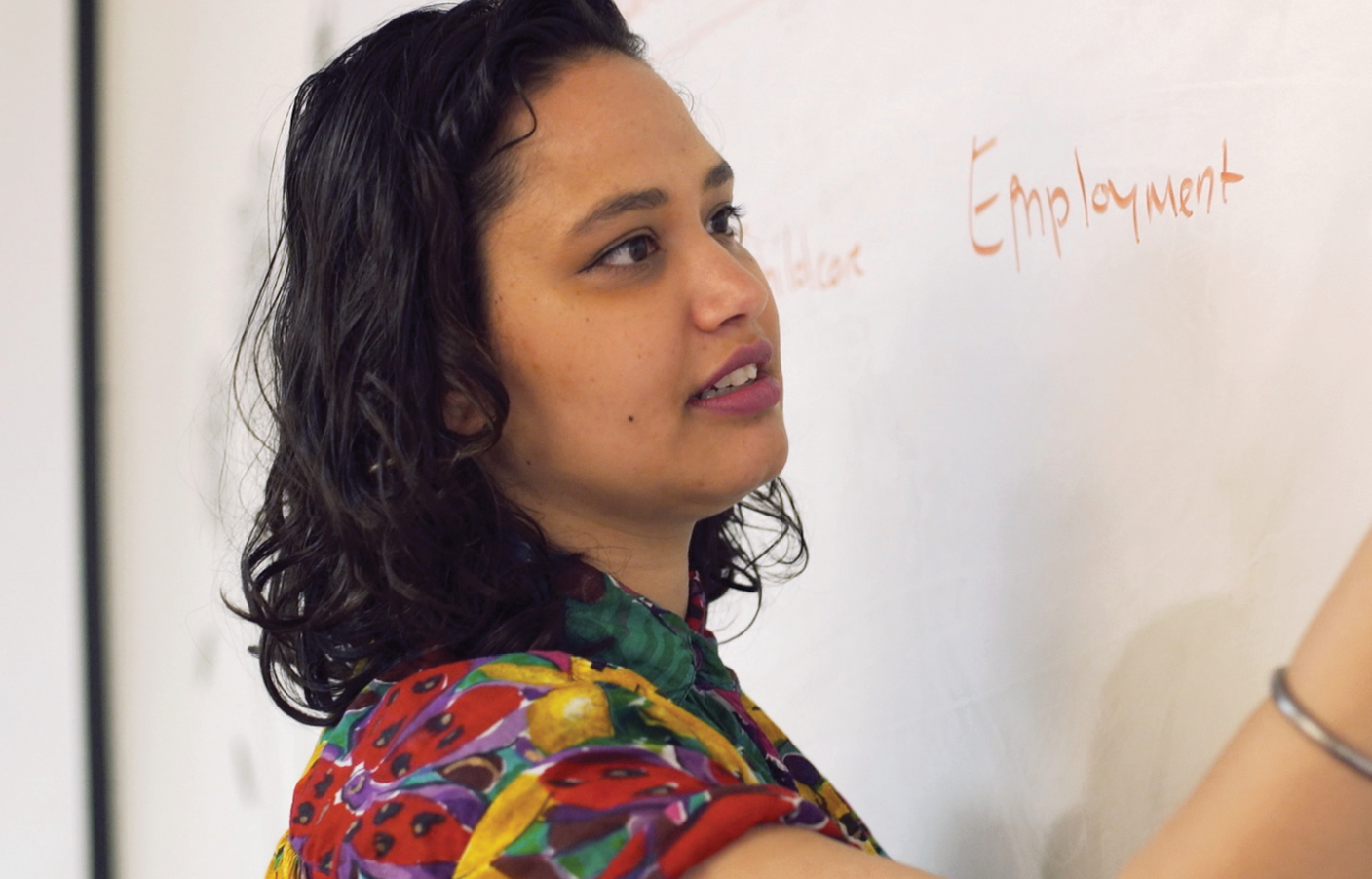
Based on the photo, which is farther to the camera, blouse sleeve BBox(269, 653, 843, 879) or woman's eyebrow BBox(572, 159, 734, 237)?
woman's eyebrow BBox(572, 159, 734, 237)

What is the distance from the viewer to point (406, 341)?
0.55m

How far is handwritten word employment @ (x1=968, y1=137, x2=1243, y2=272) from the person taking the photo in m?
0.52

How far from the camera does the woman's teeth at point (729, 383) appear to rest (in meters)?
0.56

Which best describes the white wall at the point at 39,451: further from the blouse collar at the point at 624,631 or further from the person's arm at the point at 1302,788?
the person's arm at the point at 1302,788

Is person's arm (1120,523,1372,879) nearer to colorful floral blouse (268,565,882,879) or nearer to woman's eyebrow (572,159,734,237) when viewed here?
colorful floral blouse (268,565,882,879)

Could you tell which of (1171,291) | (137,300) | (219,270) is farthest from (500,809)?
(137,300)

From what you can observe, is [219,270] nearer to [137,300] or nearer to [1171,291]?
[137,300]

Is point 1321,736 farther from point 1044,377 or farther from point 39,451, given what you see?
point 39,451

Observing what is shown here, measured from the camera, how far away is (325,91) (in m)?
0.61

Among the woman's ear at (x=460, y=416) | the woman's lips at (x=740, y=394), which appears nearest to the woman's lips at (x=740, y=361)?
the woman's lips at (x=740, y=394)

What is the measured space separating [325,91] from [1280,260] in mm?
457

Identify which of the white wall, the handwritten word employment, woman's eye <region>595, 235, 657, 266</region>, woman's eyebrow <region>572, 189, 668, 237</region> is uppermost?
the handwritten word employment

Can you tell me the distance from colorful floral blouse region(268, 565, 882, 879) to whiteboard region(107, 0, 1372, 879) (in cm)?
20

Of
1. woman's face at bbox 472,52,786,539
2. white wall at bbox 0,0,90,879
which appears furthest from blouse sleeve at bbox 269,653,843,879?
white wall at bbox 0,0,90,879
